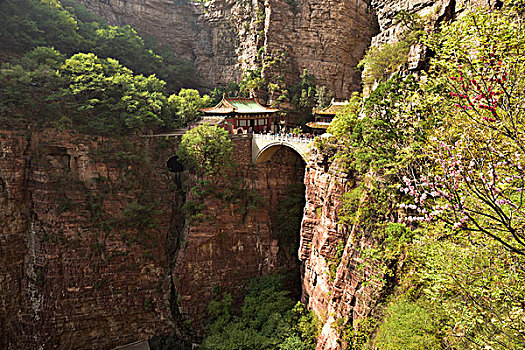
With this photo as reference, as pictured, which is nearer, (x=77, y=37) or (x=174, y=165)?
(x=174, y=165)

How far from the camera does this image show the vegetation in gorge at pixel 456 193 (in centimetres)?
550

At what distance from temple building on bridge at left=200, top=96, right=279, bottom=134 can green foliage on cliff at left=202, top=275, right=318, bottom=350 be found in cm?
1317

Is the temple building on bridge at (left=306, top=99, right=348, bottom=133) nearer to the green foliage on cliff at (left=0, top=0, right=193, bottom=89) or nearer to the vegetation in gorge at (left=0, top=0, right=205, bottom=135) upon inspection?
the vegetation in gorge at (left=0, top=0, right=205, bottom=135)

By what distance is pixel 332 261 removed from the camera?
50.2 ft

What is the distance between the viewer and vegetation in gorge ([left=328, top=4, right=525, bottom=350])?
18.0 feet

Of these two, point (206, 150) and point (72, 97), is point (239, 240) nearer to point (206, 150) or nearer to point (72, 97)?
point (206, 150)

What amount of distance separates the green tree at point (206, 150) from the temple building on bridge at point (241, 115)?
315 cm

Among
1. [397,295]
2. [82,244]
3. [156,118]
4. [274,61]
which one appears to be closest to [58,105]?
[156,118]

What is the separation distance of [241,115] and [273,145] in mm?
5315

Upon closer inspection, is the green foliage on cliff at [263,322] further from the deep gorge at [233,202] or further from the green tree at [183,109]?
the green tree at [183,109]

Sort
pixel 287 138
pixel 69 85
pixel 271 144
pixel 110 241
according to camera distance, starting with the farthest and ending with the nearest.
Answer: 1. pixel 69 85
2. pixel 271 144
3. pixel 287 138
4. pixel 110 241

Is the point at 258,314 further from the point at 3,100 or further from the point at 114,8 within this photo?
the point at 114,8

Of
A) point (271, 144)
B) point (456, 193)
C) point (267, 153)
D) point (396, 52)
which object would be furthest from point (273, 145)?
point (456, 193)

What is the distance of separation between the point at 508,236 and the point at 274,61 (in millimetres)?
27520
